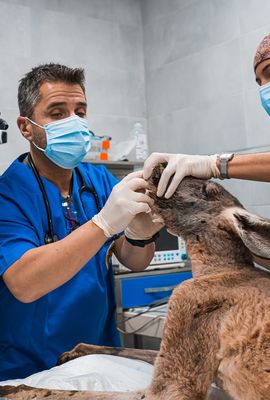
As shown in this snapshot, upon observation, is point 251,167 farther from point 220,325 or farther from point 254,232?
point 220,325

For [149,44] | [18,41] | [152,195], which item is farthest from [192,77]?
[152,195]

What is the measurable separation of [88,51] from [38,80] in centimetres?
202

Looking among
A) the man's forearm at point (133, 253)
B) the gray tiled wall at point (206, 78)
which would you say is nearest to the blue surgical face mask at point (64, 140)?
the man's forearm at point (133, 253)

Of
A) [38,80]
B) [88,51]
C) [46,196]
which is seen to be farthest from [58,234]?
[88,51]

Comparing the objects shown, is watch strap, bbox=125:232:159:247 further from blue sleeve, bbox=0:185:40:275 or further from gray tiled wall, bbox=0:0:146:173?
gray tiled wall, bbox=0:0:146:173

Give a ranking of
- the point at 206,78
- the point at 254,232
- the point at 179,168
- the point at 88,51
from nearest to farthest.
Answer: the point at 254,232 < the point at 179,168 < the point at 206,78 < the point at 88,51

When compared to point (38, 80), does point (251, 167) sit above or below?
below

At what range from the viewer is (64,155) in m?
1.79

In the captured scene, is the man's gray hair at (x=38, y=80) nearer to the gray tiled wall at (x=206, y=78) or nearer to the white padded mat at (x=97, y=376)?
the white padded mat at (x=97, y=376)

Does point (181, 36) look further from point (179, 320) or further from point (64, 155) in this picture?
point (179, 320)

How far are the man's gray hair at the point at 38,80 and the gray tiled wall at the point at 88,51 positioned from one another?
57.1 inches

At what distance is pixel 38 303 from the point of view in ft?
5.23

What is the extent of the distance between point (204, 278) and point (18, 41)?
2662 millimetres

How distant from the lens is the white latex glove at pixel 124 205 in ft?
4.49
